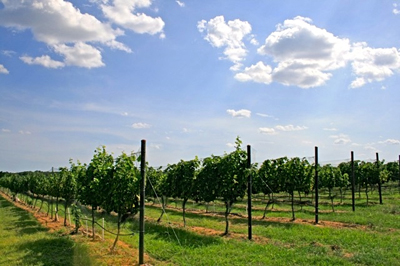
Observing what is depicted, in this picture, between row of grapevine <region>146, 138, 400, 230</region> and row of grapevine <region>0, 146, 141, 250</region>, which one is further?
row of grapevine <region>146, 138, 400, 230</region>

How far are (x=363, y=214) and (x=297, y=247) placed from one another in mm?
9580

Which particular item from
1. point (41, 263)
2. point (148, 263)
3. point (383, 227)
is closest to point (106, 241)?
point (41, 263)

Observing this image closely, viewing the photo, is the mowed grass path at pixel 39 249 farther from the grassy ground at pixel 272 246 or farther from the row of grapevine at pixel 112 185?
the row of grapevine at pixel 112 185

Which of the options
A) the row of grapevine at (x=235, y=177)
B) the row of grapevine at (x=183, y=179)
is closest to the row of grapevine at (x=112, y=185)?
the row of grapevine at (x=183, y=179)

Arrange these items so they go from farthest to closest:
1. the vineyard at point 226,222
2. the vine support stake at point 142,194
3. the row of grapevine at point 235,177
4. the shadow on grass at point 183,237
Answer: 1. the row of grapevine at point 235,177
2. the shadow on grass at point 183,237
3. the vineyard at point 226,222
4. the vine support stake at point 142,194

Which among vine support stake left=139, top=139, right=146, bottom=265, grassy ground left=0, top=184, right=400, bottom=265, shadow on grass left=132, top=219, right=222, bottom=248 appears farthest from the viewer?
shadow on grass left=132, top=219, right=222, bottom=248

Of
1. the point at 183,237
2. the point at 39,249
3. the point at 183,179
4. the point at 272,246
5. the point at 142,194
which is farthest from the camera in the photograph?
the point at 183,179

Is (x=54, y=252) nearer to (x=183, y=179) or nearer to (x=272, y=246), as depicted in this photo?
(x=272, y=246)

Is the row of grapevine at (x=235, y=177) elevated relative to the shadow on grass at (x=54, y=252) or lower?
elevated

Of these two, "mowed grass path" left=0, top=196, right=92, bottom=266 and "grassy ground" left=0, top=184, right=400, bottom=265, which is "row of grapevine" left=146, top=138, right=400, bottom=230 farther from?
"mowed grass path" left=0, top=196, right=92, bottom=266

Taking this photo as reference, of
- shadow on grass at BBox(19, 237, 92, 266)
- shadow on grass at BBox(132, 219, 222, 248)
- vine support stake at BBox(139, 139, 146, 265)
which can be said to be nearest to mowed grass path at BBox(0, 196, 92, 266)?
shadow on grass at BBox(19, 237, 92, 266)

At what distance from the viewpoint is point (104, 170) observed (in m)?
11.0

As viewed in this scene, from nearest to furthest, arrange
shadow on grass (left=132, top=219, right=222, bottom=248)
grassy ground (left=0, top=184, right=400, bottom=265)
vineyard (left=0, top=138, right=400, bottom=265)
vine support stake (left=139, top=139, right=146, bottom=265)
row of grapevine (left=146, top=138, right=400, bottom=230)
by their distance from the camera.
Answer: vine support stake (left=139, top=139, right=146, bottom=265), grassy ground (left=0, top=184, right=400, bottom=265), vineyard (left=0, top=138, right=400, bottom=265), shadow on grass (left=132, top=219, right=222, bottom=248), row of grapevine (left=146, top=138, right=400, bottom=230)

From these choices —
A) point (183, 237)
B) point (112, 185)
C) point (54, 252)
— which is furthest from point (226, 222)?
point (54, 252)
